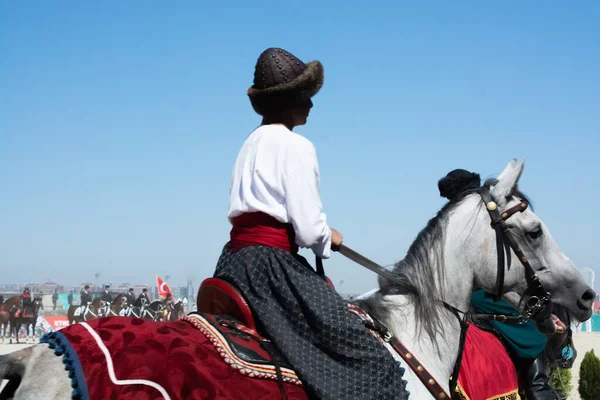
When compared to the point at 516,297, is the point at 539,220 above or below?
above

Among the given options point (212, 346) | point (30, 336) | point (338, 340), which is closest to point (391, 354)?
point (338, 340)

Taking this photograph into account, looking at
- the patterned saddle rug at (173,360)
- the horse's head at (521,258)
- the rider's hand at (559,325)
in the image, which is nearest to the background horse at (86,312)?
the rider's hand at (559,325)

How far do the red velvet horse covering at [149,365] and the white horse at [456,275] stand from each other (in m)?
1.13

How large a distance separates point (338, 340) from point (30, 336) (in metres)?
28.8

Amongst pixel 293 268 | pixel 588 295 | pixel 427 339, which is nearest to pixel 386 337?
pixel 427 339

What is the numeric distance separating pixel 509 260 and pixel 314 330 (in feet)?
4.83

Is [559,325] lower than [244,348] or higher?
lower

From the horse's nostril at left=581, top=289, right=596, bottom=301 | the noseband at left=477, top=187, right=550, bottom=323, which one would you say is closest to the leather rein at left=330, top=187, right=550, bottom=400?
the noseband at left=477, top=187, right=550, bottom=323

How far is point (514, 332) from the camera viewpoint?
240 inches

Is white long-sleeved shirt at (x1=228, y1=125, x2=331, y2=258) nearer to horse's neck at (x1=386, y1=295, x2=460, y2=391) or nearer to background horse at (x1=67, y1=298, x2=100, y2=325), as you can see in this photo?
horse's neck at (x1=386, y1=295, x2=460, y2=391)

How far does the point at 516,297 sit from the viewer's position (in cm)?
432

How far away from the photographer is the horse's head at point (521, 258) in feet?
13.9

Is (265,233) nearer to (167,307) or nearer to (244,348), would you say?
(244,348)

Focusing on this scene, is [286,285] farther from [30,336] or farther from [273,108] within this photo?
[30,336]
